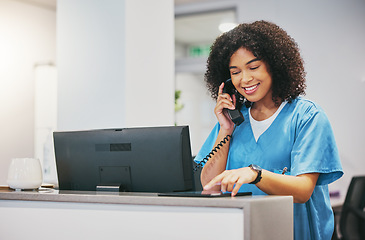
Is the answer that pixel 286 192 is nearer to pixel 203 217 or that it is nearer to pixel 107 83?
pixel 203 217

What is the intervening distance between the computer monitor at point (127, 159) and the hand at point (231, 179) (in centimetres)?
11

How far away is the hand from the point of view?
147 cm

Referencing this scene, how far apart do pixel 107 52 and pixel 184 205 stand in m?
1.82

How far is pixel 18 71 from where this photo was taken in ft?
17.2

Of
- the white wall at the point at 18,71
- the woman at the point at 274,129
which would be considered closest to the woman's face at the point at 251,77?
the woman at the point at 274,129

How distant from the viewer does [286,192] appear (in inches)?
65.0

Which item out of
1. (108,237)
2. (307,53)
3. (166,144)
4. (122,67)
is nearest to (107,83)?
(122,67)

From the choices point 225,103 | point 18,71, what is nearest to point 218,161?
point 225,103

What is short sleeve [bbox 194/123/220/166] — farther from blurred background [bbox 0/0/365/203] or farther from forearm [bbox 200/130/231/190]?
blurred background [bbox 0/0/365/203]

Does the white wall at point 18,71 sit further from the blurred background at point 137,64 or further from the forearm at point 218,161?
the forearm at point 218,161

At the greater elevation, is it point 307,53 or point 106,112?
point 307,53

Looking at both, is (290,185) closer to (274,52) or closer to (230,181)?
(230,181)

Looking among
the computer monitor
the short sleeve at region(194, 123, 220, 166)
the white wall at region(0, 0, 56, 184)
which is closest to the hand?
the computer monitor

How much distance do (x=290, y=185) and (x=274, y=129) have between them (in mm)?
286
